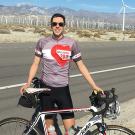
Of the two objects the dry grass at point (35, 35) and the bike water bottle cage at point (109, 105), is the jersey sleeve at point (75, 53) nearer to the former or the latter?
the bike water bottle cage at point (109, 105)

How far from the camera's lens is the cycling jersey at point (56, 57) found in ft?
22.0

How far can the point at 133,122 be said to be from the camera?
9766mm

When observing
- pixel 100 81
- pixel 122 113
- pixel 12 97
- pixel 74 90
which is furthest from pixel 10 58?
pixel 122 113

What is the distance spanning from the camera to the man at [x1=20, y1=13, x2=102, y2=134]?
6695 millimetres

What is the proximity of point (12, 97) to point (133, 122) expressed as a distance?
4250mm

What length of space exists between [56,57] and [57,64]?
99mm

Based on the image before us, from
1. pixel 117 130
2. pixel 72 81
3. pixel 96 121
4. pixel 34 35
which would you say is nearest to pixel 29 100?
pixel 96 121

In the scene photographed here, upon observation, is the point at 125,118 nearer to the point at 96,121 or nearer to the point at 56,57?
Answer: the point at 56,57

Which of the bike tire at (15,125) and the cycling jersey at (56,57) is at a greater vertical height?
the cycling jersey at (56,57)

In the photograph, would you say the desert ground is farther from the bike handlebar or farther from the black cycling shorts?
the bike handlebar

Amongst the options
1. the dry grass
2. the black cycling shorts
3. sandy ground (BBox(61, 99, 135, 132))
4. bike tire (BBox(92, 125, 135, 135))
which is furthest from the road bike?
the dry grass

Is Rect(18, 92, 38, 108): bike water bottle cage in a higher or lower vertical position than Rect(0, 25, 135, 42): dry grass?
higher

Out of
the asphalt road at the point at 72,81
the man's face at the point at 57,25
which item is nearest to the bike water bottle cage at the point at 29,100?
A: the man's face at the point at 57,25

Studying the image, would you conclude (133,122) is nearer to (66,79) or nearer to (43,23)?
(66,79)
